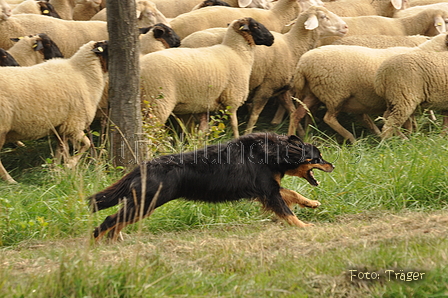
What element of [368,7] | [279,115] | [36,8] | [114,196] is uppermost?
[114,196]

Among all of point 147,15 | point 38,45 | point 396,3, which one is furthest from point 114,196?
point 396,3

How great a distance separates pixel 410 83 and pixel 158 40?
11.5ft

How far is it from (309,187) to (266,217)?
659 millimetres

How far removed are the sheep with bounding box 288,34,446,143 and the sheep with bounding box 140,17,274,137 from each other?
2.69 feet

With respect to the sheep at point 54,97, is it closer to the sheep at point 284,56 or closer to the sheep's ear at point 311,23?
the sheep at point 284,56

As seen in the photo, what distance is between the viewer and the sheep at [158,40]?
950cm

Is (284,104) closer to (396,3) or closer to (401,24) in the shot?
→ (401,24)

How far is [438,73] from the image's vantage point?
8.62 meters

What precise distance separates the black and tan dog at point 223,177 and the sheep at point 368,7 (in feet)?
25.4

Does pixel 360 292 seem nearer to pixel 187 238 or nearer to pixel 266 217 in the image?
pixel 187 238

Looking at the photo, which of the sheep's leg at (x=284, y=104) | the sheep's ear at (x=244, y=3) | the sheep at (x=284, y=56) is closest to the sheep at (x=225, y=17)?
the sheep's ear at (x=244, y=3)

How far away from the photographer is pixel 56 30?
1016cm

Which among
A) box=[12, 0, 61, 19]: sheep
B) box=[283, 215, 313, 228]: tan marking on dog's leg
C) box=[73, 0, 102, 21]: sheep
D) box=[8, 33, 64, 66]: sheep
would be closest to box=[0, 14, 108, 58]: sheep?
box=[8, 33, 64, 66]: sheep

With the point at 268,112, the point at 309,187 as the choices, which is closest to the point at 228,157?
the point at 309,187
